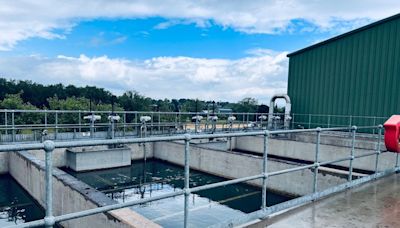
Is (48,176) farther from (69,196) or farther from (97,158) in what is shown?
(97,158)

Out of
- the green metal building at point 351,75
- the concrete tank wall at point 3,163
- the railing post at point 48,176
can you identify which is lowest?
the concrete tank wall at point 3,163

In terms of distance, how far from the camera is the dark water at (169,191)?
6.96 meters

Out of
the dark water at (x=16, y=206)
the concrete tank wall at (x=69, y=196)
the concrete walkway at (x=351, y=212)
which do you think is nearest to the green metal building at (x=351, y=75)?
the concrete walkway at (x=351, y=212)

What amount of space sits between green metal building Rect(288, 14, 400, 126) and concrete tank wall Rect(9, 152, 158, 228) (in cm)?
1303

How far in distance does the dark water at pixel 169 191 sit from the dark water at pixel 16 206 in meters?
1.78

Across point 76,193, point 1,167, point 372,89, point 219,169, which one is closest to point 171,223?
point 76,193

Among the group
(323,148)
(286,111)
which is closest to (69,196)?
(323,148)

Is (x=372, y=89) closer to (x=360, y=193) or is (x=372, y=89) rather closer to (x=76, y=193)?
(x=360, y=193)

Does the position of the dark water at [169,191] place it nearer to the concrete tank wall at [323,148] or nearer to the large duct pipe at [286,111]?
the concrete tank wall at [323,148]

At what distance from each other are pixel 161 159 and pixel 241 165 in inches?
158

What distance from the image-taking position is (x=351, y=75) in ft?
48.5

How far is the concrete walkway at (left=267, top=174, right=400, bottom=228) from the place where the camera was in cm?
Answer: 289

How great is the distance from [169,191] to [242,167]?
278 cm

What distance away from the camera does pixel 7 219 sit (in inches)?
255
